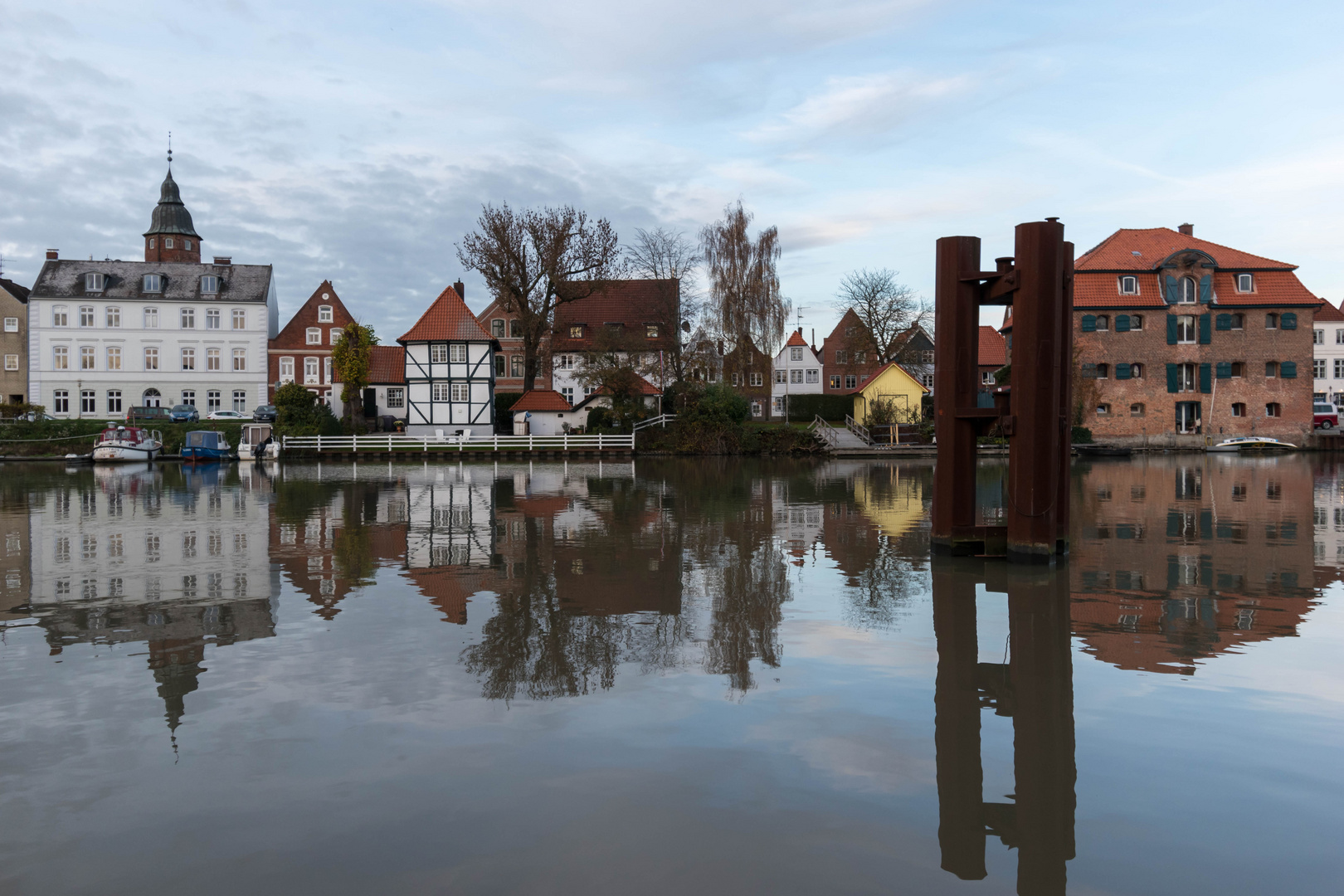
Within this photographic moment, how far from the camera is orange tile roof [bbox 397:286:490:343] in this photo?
52938 millimetres

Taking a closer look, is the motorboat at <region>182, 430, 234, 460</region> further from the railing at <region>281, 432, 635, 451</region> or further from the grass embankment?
the grass embankment

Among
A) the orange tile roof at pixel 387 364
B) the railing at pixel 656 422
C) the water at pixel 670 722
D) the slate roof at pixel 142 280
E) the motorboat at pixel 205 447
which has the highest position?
the slate roof at pixel 142 280

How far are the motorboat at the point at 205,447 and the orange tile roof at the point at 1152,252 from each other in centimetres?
4685

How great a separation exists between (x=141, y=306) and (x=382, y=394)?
17861 mm

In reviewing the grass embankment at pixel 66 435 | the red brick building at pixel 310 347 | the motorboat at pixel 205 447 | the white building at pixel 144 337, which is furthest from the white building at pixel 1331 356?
the white building at pixel 144 337

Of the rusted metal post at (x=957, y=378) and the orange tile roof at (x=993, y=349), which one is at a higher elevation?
the orange tile roof at (x=993, y=349)

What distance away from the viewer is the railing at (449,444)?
152 feet

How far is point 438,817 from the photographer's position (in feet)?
15.6

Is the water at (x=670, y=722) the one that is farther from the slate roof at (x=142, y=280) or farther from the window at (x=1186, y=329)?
the slate roof at (x=142, y=280)

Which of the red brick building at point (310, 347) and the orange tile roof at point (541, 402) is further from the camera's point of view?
the red brick building at point (310, 347)

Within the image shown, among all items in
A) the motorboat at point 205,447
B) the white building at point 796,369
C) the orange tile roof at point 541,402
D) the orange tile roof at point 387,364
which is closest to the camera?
the motorboat at point 205,447

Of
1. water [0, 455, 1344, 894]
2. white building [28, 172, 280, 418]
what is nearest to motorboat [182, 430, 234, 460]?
white building [28, 172, 280, 418]

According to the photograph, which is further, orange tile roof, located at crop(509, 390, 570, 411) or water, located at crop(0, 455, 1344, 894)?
orange tile roof, located at crop(509, 390, 570, 411)

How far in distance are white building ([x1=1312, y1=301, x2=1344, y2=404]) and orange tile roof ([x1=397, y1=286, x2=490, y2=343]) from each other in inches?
2542
